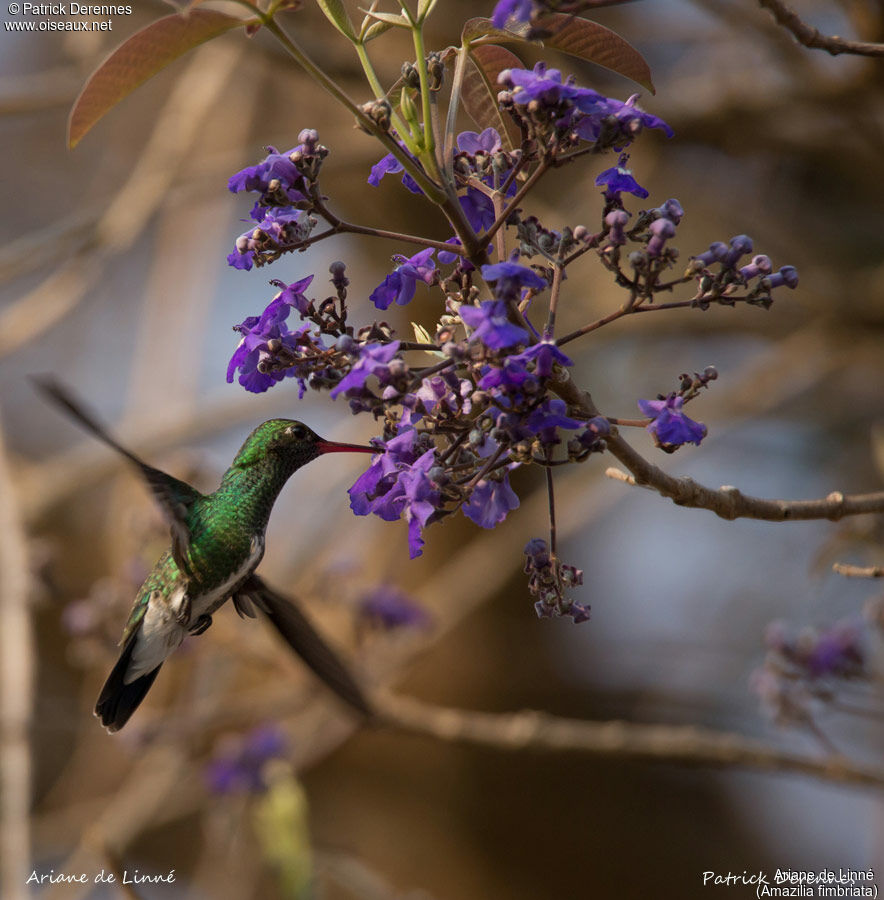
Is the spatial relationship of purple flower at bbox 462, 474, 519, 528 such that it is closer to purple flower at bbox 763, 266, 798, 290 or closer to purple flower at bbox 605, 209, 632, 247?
purple flower at bbox 605, 209, 632, 247

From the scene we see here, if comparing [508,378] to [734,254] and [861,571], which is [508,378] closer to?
[734,254]

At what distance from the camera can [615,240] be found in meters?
1.93

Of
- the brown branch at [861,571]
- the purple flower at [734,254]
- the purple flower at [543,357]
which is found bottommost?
the brown branch at [861,571]

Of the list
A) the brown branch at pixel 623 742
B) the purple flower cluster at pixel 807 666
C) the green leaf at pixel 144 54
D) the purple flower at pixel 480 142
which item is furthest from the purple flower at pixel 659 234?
the purple flower cluster at pixel 807 666

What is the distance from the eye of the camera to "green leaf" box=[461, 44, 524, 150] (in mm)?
2156

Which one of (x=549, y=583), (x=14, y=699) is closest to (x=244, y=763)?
(x=14, y=699)

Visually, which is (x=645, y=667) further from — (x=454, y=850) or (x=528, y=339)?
(x=528, y=339)

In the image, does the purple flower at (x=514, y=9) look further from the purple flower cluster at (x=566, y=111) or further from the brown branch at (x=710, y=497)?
the brown branch at (x=710, y=497)

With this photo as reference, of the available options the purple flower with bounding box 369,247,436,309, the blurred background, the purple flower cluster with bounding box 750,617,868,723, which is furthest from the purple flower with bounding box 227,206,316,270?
the purple flower cluster with bounding box 750,617,868,723

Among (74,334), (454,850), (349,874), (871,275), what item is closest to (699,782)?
(454,850)

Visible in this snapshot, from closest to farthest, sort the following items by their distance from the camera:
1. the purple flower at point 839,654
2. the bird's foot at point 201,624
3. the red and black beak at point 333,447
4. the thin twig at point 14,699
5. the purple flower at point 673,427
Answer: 1. the purple flower at point 673,427
2. the red and black beak at point 333,447
3. the bird's foot at point 201,624
4. the purple flower at point 839,654
5. the thin twig at point 14,699

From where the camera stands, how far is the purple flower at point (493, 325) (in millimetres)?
1707

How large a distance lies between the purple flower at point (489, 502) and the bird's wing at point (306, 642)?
1172mm

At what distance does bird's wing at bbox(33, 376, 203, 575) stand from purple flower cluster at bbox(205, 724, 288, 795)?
238cm
